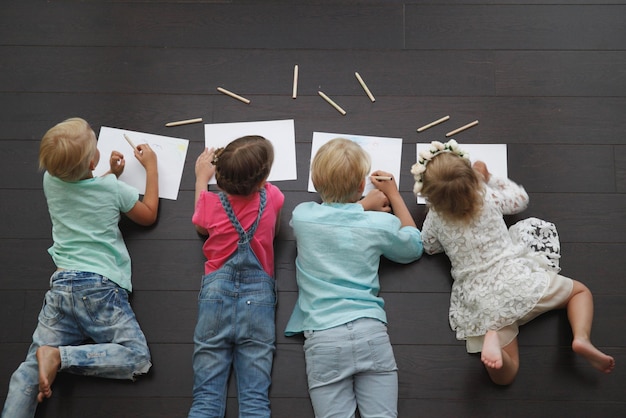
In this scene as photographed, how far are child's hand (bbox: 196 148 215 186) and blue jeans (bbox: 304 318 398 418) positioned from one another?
508 millimetres

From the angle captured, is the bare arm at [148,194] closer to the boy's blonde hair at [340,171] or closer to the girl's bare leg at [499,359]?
the boy's blonde hair at [340,171]

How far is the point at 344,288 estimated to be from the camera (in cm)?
155

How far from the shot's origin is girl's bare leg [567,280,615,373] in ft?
4.88

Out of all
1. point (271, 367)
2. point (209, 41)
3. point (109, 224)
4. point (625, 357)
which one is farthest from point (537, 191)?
point (109, 224)

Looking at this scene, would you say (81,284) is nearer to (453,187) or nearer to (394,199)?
(394,199)

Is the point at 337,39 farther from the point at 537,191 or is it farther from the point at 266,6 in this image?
the point at 537,191

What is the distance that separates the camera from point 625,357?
162 cm

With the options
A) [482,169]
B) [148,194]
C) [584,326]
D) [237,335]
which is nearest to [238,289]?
[237,335]

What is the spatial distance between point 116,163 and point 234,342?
1.86 feet

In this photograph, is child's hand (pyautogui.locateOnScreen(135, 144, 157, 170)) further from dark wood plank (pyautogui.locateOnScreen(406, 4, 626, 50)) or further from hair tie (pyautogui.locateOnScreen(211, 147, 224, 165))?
dark wood plank (pyautogui.locateOnScreen(406, 4, 626, 50))

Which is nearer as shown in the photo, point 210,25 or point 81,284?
point 81,284

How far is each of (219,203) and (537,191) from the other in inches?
33.3

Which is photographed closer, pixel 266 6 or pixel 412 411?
pixel 412 411

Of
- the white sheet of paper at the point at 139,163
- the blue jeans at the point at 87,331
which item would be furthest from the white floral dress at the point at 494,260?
the blue jeans at the point at 87,331
